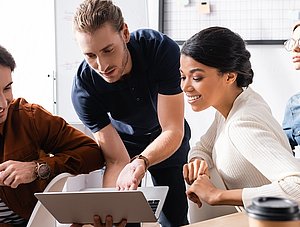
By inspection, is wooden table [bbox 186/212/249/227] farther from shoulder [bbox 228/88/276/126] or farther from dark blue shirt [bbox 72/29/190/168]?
dark blue shirt [bbox 72/29/190/168]

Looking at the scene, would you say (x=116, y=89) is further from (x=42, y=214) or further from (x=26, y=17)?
(x=26, y=17)

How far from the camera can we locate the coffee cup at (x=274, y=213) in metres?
0.68

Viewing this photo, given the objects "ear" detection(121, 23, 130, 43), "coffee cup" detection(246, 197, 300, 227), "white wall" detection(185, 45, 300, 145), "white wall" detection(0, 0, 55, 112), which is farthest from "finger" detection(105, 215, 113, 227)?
"white wall" detection(0, 0, 55, 112)

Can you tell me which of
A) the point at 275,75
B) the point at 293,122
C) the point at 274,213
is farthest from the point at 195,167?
the point at 275,75

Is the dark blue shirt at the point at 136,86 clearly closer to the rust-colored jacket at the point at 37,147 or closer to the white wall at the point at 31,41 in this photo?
the rust-colored jacket at the point at 37,147

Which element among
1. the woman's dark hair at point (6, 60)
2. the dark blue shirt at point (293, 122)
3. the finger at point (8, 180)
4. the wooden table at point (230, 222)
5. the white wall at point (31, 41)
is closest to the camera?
the wooden table at point (230, 222)

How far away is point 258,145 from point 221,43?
38cm

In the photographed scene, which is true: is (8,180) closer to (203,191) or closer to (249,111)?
(203,191)

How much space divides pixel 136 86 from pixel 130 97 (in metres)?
0.06

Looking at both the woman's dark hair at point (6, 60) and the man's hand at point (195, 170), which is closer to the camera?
the man's hand at point (195, 170)

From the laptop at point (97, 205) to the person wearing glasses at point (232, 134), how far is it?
19cm

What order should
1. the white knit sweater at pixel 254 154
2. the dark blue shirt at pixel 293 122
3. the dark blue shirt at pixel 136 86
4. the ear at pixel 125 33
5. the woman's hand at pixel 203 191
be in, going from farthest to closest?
the dark blue shirt at pixel 293 122, the dark blue shirt at pixel 136 86, the ear at pixel 125 33, the woman's hand at pixel 203 191, the white knit sweater at pixel 254 154

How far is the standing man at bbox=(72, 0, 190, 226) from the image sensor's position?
1.85 metres

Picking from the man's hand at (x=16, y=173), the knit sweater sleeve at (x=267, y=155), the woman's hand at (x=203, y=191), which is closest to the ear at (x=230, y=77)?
the knit sweater sleeve at (x=267, y=155)
